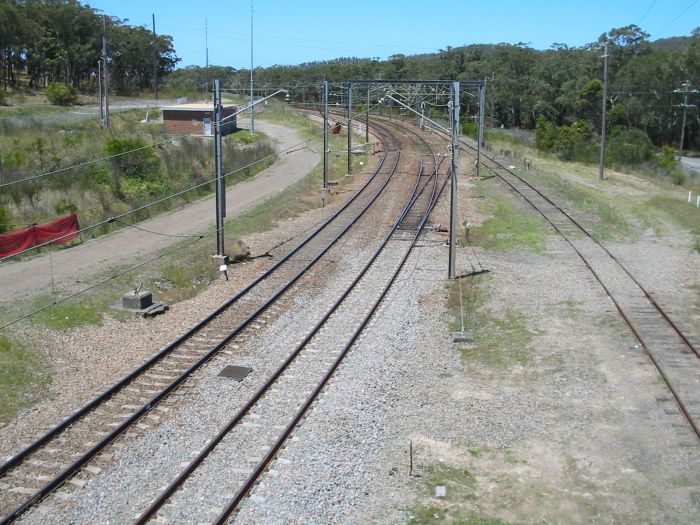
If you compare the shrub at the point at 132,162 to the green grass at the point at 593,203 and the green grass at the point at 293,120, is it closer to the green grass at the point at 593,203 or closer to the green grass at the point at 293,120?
the green grass at the point at 593,203

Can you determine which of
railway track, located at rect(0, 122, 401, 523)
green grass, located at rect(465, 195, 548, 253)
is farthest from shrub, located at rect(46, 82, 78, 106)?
railway track, located at rect(0, 122, 401, 523)

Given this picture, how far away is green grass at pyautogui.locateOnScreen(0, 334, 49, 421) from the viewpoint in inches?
477

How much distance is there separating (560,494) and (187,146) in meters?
36.1

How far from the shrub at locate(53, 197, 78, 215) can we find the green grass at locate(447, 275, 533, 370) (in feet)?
51.4

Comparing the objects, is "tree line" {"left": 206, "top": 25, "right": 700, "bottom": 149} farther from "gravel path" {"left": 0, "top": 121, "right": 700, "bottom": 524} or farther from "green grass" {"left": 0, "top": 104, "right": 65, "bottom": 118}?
"gravel path" {"left": 0, "top": 121, "right": 700, "bottom": 524}

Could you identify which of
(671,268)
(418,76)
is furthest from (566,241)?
(418,76)

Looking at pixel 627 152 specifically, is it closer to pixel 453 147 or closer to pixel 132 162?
pixel 132 162

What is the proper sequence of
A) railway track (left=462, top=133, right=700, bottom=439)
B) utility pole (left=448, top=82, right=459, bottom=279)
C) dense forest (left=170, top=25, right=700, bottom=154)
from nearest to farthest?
1. railway track (left=462, top=133, right=700, bottom=439)
2. utility pole (left=448, top=82, right=459, bottom=279)
3. dense forest (left=170, top=25, right=700, bottom=154)

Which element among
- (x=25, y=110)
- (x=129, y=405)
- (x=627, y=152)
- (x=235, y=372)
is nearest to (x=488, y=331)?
(x=235, y=372)

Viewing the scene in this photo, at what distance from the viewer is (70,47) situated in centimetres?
8544

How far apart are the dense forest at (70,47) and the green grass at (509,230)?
178ft


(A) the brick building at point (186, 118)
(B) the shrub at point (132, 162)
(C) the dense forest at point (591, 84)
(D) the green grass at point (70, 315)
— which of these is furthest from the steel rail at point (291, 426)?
(C) the dense forest at point (591, 84)

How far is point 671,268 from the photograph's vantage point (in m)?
21.9

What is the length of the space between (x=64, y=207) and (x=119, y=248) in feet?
22.0
